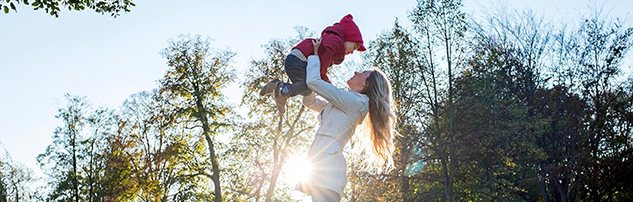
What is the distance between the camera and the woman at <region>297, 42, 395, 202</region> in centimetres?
411

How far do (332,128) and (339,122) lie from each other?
68 mm

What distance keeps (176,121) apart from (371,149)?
811 inches

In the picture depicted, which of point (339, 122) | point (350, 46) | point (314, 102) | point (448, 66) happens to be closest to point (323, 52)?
point (350, 46)

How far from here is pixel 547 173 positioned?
2341 centimetres

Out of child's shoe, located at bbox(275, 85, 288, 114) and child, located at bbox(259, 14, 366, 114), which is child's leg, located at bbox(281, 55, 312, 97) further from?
child's shoe, located at bbox(275, 85, 288, 114)

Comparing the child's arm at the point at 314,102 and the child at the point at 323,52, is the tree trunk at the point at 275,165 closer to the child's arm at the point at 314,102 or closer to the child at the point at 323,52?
the child's arm at the point at 314,102

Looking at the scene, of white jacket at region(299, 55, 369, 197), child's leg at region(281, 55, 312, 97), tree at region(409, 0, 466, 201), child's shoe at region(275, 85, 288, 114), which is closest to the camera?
white jacket at region(299, 55, 369, 197)

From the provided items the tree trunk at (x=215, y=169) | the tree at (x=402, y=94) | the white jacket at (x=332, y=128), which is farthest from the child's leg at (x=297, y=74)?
the tree trunk at (x=215, y=169)

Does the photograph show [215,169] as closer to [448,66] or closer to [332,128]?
[448,66]

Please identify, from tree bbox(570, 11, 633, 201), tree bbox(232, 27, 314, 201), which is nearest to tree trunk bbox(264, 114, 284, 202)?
tree bbox(232, 27, 314, 201)

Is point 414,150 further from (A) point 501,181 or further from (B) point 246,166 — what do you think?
(B) point 246,166

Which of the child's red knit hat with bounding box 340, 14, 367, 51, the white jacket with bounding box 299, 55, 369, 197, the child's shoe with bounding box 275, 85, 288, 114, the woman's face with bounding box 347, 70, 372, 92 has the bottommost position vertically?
the white jacket with bounding box 299, 55, 369, 197

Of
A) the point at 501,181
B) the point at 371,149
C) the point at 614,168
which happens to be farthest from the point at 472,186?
the point at 371,149

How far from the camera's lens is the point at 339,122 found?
428 cm
